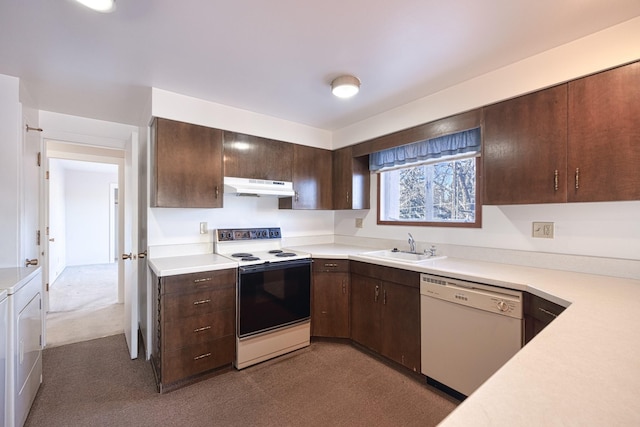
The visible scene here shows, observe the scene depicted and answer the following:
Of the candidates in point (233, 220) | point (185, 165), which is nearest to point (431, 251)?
point (233, 220)

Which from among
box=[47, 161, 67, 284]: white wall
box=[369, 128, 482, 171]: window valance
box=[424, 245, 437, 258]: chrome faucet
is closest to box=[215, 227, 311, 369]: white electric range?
box=[424, 245, 437, 258]: chrome faucet

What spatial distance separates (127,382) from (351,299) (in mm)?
1990

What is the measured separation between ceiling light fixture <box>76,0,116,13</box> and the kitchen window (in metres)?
2.48

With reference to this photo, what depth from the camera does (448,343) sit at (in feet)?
6.50

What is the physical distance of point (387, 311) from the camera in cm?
243

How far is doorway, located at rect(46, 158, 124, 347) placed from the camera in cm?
359

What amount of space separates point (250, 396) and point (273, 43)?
241cm

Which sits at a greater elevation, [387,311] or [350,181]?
[350,181]

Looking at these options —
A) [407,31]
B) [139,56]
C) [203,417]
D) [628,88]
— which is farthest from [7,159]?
[628,88]

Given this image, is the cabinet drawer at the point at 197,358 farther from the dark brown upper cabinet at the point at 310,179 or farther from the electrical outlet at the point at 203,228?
the dark brown upper cabinet at the point at 310,179

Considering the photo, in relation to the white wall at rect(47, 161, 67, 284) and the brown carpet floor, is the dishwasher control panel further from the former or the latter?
the white wall at rect(47, 161, 67, 284)

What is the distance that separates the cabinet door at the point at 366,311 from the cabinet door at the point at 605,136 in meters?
1.57

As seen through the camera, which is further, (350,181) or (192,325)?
(350,181)

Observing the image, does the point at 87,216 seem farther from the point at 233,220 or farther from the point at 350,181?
the point at 350,181
